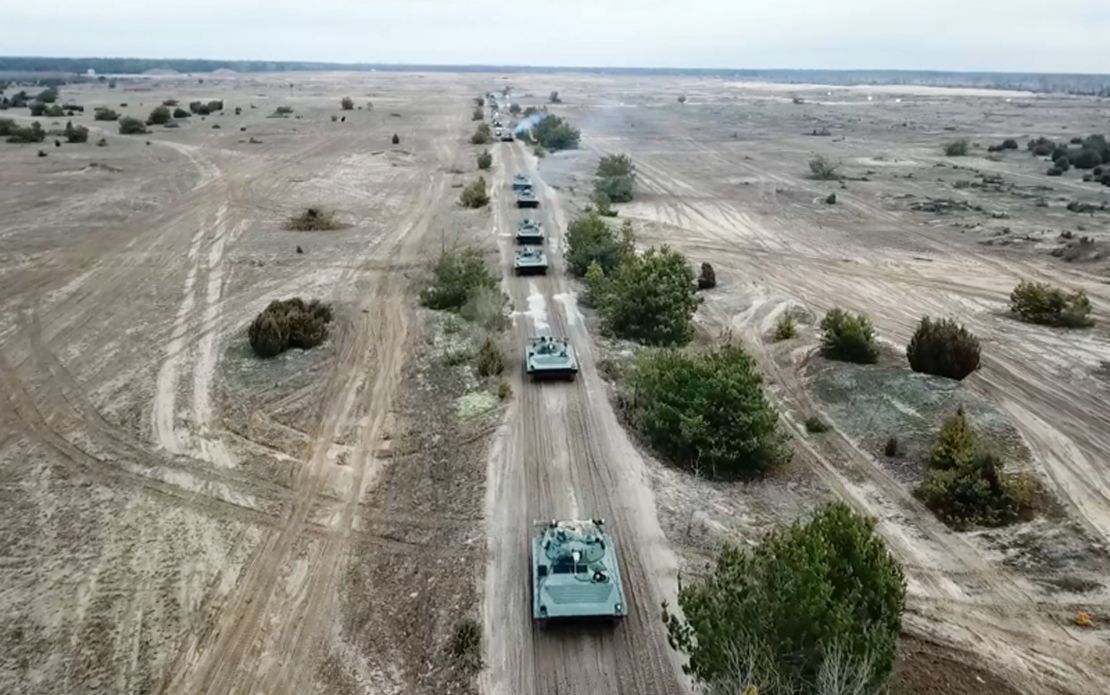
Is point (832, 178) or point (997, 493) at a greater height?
point (832, 178)

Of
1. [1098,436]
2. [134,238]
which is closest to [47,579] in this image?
[1098,436]

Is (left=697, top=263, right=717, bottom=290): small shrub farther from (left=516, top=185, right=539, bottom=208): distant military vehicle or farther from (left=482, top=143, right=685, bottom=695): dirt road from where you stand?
(left=516, top=185, right=539, bottom=208): distant military vehicle

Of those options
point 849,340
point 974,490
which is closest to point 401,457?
point 974,490

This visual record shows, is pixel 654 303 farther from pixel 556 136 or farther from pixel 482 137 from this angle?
pixel 482 137

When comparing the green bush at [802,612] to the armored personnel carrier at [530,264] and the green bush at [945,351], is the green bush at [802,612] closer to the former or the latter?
the green bush at [945,351]

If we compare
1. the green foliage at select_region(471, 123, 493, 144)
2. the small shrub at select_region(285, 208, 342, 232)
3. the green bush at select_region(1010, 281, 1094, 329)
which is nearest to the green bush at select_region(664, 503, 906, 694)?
the green bush at select_region(1010, 281, 1094, 329)

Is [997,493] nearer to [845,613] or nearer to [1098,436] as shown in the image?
Result: [1098,436]

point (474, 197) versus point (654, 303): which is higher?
point (474, 197)
